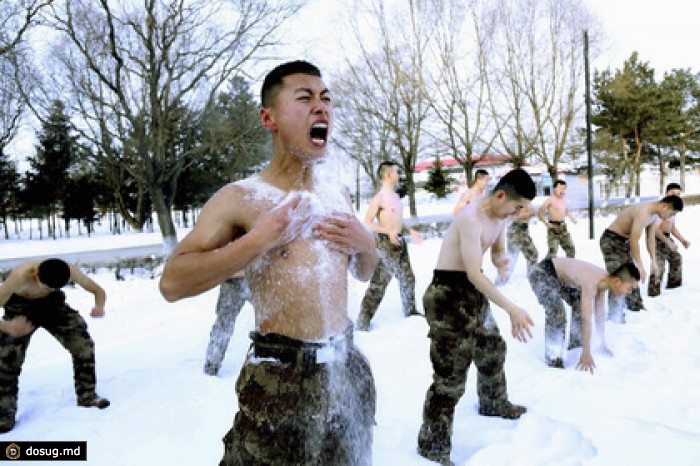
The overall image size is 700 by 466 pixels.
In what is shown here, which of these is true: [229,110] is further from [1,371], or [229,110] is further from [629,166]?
[629,166]

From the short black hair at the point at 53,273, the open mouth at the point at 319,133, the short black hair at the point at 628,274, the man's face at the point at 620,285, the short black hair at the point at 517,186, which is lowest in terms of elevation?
the man's face at the point at 620,285

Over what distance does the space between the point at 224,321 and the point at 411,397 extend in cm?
207

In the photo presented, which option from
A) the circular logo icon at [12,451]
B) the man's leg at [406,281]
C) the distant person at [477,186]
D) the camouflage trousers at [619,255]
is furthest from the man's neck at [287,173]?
the distant person at [477,186]

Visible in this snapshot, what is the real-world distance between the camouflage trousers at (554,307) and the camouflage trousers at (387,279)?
183 cm

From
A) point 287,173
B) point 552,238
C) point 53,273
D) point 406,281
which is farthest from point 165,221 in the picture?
point 287,173

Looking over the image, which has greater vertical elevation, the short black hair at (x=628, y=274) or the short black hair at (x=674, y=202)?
the short black hair at (x=674, y=202)

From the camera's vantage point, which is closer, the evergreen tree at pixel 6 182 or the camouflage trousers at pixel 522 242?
the camouflage trousers at pixel 522 242

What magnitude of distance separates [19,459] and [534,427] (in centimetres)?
374

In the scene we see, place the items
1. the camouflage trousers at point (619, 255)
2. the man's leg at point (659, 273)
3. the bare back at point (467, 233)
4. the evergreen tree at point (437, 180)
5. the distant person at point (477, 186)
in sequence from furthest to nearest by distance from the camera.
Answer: the evergreen tree at point (437, 180)
the distant person at point (477, 186)
the man's leg at point (659, 273)
the camouflage trousers at point (619, 255)
the bare back at point (467, 233)

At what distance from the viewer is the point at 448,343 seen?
335 cm

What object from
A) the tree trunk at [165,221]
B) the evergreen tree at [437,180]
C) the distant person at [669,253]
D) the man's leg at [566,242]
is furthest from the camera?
the evergreen tree at [437,180]

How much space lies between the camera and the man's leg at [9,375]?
421 cm

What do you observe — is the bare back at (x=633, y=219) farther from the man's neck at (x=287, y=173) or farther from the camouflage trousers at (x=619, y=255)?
the man's neck at (x=287, y=173)

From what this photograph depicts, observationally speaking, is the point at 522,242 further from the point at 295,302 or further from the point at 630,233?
the point at 295,302
